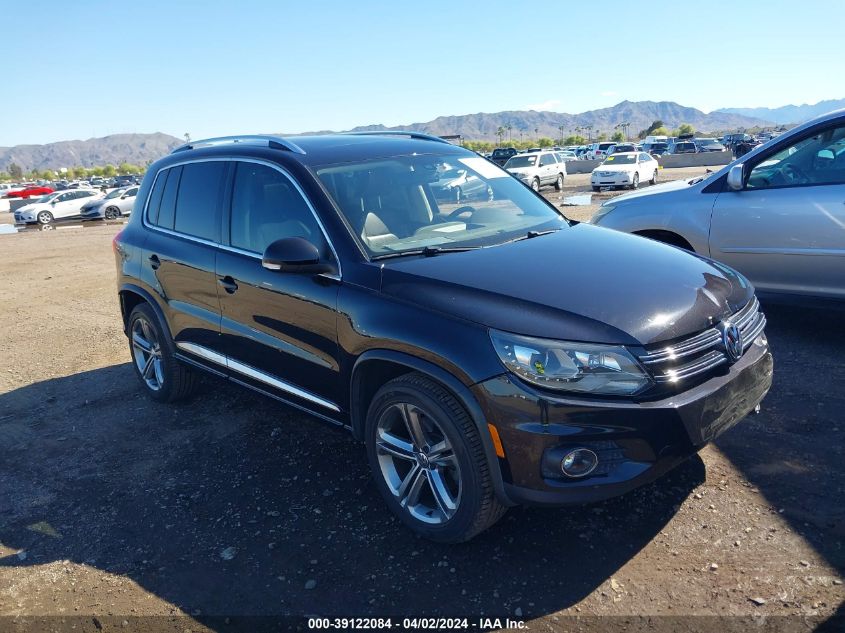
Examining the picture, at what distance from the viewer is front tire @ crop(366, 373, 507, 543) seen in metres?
2.89

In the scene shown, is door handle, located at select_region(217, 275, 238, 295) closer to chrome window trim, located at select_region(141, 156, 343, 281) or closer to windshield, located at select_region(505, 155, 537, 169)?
chrome window trim, located at select_region(141, 156, 343, 281)

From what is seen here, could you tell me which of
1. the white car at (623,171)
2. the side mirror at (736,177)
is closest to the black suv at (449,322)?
the side mirror at (736,177)

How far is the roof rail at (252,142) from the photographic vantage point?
4.08 meters

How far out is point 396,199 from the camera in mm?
3895

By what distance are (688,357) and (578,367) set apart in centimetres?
54

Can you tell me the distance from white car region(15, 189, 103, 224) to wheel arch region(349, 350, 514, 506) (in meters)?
30.9

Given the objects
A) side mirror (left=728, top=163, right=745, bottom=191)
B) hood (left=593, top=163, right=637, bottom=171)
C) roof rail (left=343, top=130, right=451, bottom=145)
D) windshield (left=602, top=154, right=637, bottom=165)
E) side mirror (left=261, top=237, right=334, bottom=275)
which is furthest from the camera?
windshield (left=602, top=154, right=637, bottom=165)

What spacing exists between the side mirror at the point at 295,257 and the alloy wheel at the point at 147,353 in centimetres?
219

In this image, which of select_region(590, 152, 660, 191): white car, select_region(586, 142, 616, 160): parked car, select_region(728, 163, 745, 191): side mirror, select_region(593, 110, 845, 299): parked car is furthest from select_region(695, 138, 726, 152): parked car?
select_region(728, 163, 745, 191): side mirror

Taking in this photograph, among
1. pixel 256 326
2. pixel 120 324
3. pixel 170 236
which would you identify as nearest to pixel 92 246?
pixel 120 324

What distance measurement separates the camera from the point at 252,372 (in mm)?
4129

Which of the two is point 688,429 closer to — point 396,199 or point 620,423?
point 620,423

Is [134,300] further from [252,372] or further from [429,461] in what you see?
[429,461]

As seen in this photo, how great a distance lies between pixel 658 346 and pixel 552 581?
1.11 m
